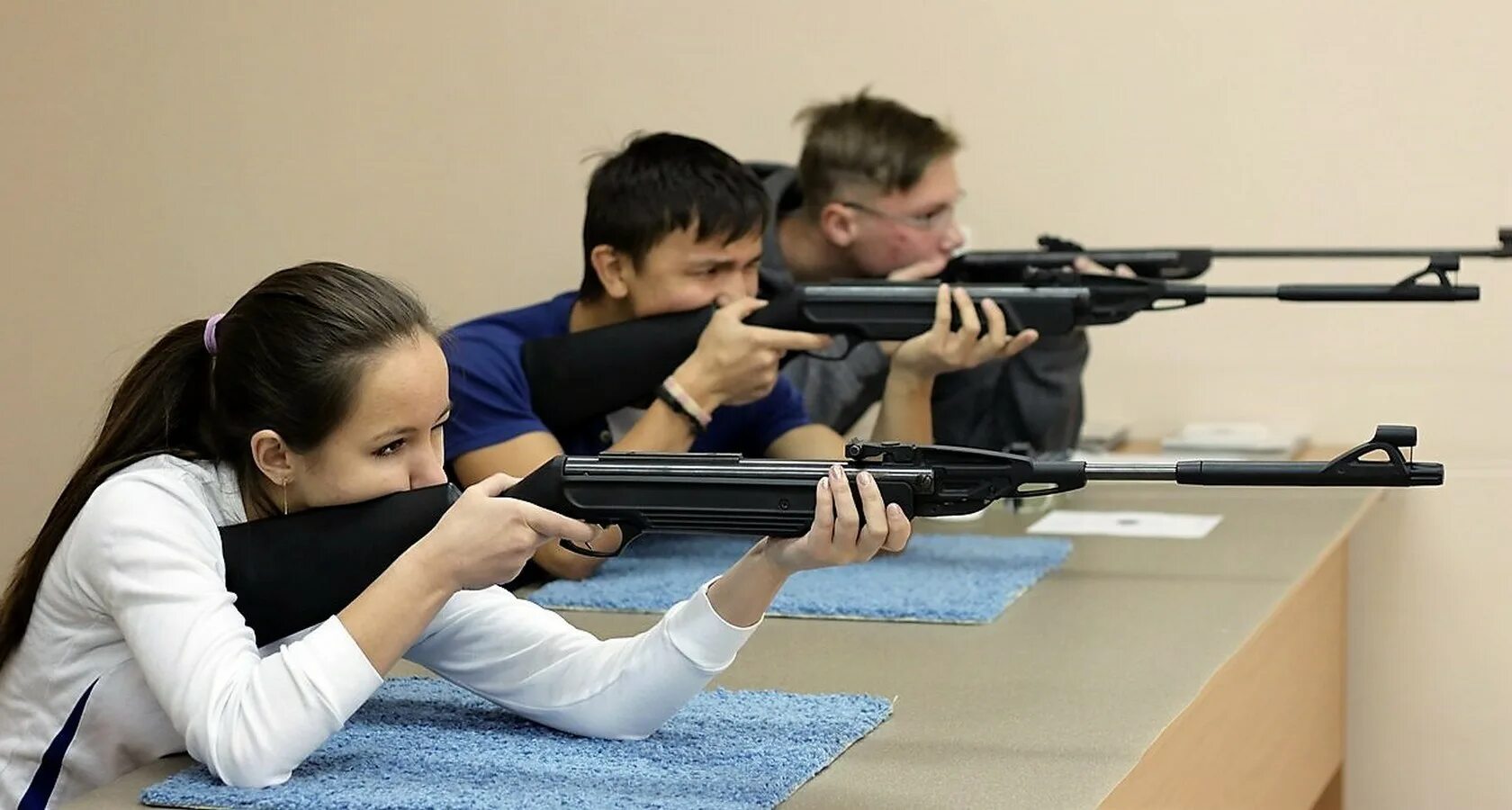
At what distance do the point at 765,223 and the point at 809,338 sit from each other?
0.69 feet

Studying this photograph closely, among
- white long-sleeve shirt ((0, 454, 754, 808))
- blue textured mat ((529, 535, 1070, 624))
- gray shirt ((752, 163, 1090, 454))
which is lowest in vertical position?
blue textured mat ((529, 535, 1070, 624))

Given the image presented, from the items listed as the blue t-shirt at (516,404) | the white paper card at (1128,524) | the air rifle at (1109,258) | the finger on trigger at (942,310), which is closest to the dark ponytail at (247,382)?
the blue t-shirt at (516,404)

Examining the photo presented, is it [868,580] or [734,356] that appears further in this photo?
[734,356]

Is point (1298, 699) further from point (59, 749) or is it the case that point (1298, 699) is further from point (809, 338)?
point (59, 749)

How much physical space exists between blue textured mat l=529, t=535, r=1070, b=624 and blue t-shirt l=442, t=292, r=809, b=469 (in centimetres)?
16

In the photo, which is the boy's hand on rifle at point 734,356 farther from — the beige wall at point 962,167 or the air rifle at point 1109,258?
the beige wall at point 962,167

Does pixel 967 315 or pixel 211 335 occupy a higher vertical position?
pixel 211 335

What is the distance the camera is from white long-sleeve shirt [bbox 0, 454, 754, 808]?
1384mm

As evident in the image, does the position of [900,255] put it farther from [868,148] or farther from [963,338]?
[963,338]

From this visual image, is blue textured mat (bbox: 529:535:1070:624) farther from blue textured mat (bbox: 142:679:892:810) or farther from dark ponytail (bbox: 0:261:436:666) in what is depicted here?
dark ponytail (bbox: 0:261:436:666)

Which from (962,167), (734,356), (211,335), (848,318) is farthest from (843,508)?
(962,167)

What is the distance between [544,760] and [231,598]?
0.29 metres

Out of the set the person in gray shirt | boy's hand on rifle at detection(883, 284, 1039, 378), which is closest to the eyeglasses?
the person in gray shirt

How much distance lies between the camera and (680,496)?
57.2 inches
